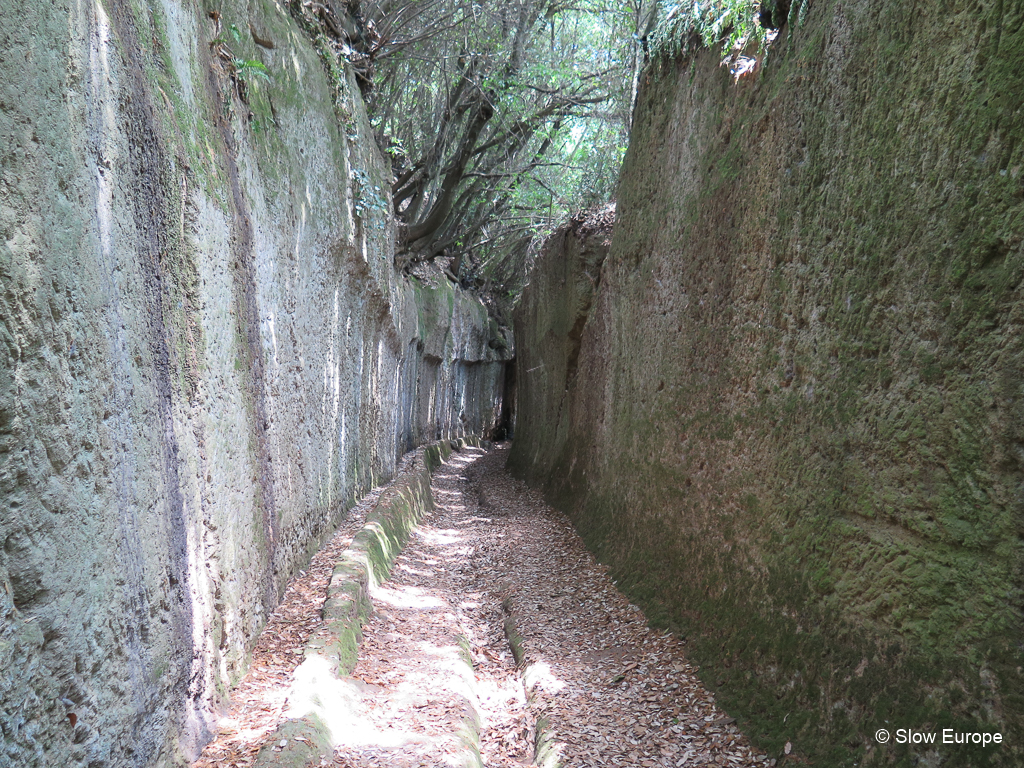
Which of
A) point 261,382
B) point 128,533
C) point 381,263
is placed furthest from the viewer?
point 381,263

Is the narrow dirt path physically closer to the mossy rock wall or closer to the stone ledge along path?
the stone ledge along path

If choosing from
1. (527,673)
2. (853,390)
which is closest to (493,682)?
(527,673)

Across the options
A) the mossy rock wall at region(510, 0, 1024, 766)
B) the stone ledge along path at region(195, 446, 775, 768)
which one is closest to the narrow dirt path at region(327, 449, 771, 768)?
the stone ledge along path at region(195, 446, 775, 768)

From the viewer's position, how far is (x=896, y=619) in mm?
2627

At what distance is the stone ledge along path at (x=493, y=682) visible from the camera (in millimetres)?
3326

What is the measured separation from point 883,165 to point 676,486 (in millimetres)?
2908

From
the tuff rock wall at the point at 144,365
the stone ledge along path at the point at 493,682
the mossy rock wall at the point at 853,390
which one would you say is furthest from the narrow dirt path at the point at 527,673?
the tuff rock wall at the point at 144,365

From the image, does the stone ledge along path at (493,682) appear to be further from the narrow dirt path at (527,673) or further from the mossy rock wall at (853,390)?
the mossy rock wall at (853,390)

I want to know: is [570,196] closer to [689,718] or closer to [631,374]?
[631,374]

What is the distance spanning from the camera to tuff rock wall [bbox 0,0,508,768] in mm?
1998

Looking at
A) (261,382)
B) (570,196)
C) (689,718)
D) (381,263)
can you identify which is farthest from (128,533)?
(570,196)

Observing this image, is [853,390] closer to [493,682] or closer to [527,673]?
[527,673]

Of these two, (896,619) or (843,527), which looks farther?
(843,527)

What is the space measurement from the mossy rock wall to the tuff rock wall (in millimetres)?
3004
